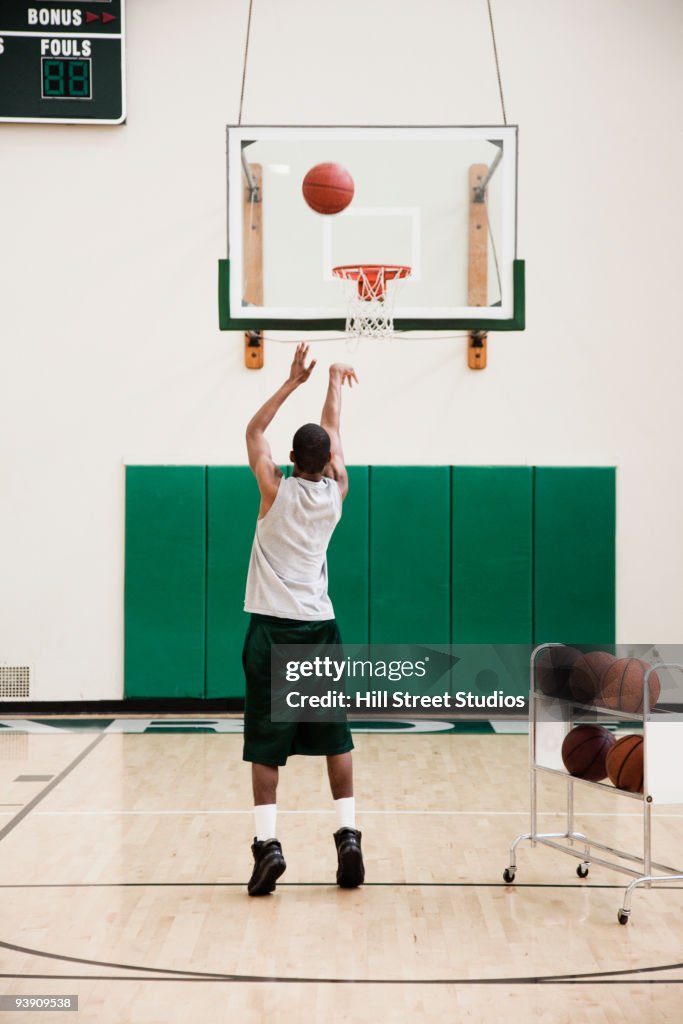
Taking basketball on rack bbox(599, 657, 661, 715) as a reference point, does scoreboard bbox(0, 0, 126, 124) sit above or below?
above

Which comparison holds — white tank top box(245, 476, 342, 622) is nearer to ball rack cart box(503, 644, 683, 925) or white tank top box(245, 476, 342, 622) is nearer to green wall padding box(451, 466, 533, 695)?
ball rack cart box(503, 644, 683, 925)

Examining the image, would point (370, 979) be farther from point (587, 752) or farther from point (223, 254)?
point (223, 254)

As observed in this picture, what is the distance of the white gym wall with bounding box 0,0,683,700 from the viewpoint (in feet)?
31.2

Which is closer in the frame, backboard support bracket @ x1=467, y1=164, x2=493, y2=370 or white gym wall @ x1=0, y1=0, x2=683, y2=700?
backboard support bracket @ x1=467, y1=164, x2=493, y2=370

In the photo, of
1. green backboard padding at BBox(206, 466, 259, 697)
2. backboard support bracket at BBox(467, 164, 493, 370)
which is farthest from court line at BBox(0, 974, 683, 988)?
green backboard padding at BBox(206, 466, 259, 697)

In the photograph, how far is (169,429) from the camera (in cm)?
951

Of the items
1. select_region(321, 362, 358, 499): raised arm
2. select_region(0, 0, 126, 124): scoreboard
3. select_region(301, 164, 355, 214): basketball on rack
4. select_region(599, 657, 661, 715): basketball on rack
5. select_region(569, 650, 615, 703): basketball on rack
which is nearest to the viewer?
select_region(599, 657, 661, 715): basketball on rack

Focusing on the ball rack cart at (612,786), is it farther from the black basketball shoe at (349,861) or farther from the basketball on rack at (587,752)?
the black basketball shoe at (349,861)

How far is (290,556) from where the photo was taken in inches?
→ 191

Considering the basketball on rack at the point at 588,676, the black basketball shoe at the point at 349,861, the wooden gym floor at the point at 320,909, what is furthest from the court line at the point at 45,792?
the basketball on rack at the point at 588,676

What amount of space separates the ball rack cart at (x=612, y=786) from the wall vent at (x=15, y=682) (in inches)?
199

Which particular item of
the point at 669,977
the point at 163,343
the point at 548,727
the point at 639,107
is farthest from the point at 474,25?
the point at 669,977

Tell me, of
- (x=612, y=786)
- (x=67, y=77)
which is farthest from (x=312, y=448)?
(x=67, y=77)

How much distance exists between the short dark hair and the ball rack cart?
4.16 feet
